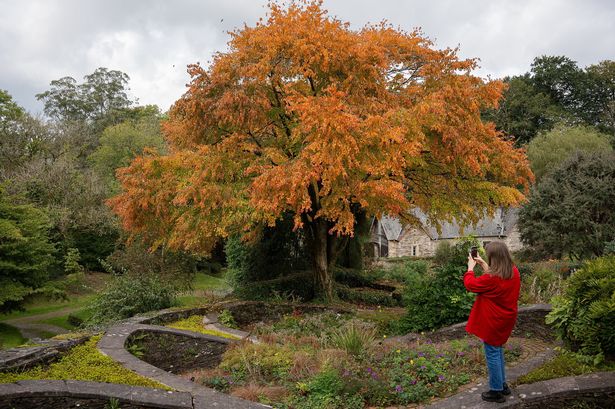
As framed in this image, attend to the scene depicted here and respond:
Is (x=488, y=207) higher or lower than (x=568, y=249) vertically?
higher

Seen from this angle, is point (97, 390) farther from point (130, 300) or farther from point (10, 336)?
point (10, 336)

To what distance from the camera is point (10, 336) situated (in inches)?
737

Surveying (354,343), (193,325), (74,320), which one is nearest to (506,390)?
(354,343)

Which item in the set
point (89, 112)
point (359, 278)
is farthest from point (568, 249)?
point (89, 112)

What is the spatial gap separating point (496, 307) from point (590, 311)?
1355 mm

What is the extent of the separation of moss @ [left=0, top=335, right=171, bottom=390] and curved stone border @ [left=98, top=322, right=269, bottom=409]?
5.7 inches

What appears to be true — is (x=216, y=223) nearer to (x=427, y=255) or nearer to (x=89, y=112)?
(x=427, y=255)

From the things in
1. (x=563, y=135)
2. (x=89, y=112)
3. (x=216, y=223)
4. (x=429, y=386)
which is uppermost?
(x=89, y=112)

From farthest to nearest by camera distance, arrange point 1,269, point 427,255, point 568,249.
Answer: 1. point 427,255
2. point 568,249
3. point 1,269

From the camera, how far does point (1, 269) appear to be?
56.0ft

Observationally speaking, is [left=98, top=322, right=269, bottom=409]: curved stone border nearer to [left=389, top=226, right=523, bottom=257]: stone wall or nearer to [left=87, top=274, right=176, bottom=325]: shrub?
[left=87, top=274, right=176, bottom=325]: shrub

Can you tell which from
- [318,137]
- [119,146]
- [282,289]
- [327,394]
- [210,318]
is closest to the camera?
[327,394]

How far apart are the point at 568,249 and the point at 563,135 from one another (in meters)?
18.5

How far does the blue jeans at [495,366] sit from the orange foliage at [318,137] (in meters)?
5.30
